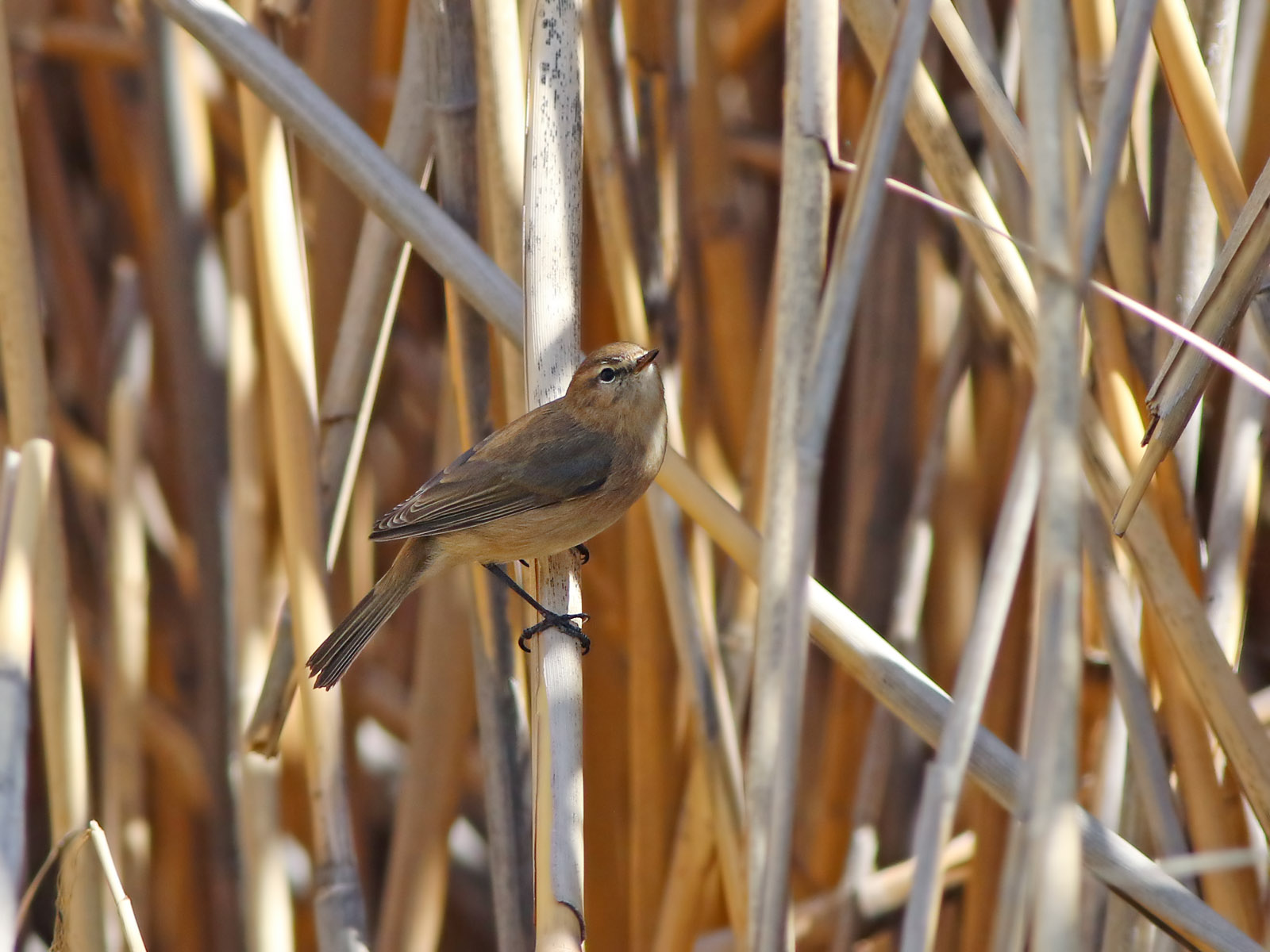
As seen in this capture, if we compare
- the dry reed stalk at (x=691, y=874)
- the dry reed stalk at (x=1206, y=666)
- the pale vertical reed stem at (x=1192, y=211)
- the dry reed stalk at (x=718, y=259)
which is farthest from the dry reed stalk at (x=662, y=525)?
the pale vertical reed stem at (x=1192, y=211)

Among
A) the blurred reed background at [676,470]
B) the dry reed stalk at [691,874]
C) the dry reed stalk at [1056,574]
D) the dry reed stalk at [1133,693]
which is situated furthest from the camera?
the dry reed stalk at [691,874]

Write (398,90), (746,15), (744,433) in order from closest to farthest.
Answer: (398,90)
(744,433)
(746,15)

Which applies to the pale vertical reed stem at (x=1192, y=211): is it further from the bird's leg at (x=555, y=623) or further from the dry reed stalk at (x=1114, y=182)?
the bird's leg at (x=555, y=623)

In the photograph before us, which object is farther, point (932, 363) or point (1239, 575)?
point (932, 363)

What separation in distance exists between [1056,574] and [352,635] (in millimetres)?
1251

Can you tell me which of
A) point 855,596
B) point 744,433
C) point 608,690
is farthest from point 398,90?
point 855,596

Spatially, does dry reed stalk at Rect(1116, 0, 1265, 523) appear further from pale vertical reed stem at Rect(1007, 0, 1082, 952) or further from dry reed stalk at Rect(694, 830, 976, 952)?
dry reed stalk at Rect(694, 830, 976, 952)

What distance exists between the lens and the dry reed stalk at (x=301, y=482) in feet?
5.74

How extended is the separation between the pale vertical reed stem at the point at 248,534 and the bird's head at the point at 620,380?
0.67 meters

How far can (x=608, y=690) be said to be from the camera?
2420 mm

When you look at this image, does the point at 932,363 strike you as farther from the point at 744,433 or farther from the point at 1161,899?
the point at 1161,899

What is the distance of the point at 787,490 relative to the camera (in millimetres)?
1080

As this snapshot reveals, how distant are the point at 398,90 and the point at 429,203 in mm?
381

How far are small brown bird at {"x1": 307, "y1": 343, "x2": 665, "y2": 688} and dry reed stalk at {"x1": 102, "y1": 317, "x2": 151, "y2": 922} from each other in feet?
2.11
